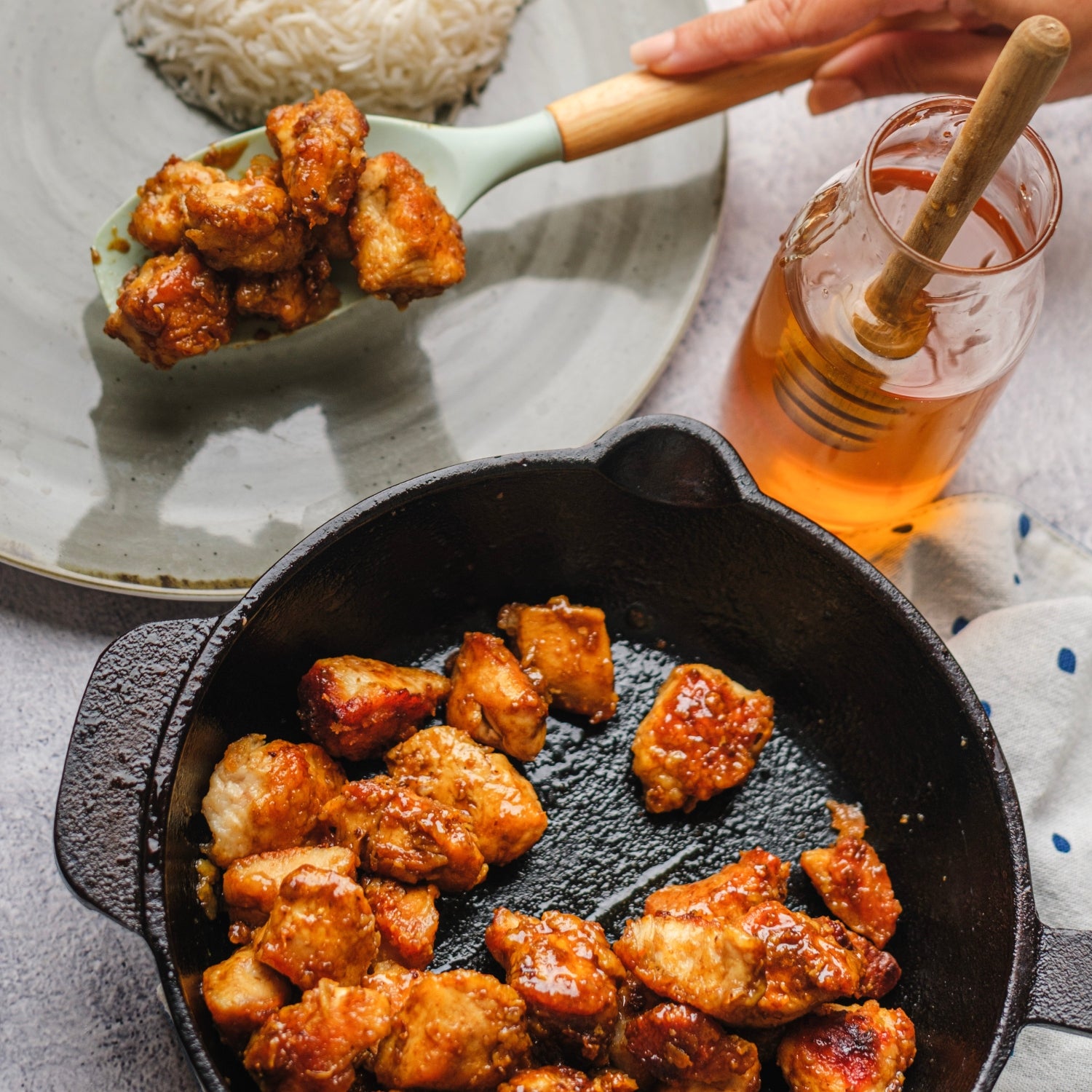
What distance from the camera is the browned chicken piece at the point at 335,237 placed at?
1.91 m

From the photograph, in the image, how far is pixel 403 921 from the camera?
1657mm

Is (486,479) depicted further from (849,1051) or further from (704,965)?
(849,1051)

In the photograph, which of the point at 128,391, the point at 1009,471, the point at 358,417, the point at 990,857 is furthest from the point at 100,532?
the point at 1009,471

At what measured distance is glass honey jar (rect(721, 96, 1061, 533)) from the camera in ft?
5.27

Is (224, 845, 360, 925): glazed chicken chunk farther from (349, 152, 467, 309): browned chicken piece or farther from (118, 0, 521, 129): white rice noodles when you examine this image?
(118, 0, 521, 129): white rice noodles

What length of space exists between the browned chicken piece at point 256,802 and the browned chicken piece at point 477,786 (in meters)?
0.18

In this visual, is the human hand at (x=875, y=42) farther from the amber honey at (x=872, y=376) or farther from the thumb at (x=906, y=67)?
the amber honey at (x=872, y=376)

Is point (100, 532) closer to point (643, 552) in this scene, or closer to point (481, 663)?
point (481, 663)

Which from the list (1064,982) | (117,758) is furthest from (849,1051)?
(117,758)

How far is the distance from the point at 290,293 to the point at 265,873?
974mm

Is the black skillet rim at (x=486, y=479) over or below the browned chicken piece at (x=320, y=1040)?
over

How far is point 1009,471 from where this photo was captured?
2.28 metres

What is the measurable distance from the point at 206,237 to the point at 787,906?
1470mm

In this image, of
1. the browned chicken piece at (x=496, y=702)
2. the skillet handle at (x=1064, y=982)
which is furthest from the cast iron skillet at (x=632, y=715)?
the browned chicken piece at (x=496, y=702)
